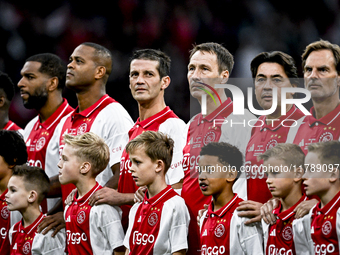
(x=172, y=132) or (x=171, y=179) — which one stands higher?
(x=172, y=132)

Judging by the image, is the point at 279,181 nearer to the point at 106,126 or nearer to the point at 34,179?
the point at 106,126

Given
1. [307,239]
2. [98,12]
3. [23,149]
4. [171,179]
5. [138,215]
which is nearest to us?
[307,239]

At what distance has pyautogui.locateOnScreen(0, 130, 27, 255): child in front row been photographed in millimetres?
4191

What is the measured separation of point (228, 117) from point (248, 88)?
1.03 ft

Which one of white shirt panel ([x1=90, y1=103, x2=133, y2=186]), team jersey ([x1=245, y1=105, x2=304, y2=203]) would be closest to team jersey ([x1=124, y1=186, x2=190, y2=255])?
team jersey ([x1=245, y1=105, x2=304, y2=203])

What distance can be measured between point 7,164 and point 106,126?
0.99 meters

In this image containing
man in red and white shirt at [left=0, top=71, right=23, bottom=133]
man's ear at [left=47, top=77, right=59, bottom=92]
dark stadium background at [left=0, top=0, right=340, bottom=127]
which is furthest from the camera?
dark stadium background at [left=0, top=0, right=340, bottom=127]

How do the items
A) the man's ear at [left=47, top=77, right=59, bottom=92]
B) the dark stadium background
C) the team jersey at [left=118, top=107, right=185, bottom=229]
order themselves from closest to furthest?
the team jersey at [left=118, top=107, right=185, bottom=229] < the man's ear at [left=47, top=77, right=59, bottom=92] < the dark stadium background

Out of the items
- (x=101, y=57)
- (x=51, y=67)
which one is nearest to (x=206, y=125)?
(x=101, y=57)

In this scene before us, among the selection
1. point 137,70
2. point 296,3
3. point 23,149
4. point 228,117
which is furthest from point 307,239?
point 296,3

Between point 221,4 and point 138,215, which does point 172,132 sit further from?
point 221,4

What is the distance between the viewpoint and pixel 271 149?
2.93 metres

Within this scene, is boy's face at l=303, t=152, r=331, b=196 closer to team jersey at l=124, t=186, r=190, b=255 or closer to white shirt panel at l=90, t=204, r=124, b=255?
team jersey at l=124, t=186, r=190, b=255

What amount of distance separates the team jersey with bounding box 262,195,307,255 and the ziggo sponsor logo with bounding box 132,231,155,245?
0.74 m
